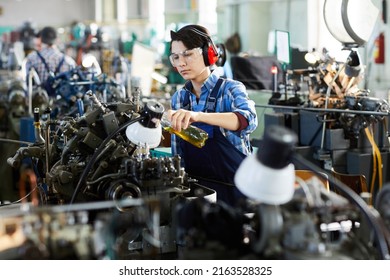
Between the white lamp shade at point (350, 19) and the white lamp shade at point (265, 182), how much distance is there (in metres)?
3.22

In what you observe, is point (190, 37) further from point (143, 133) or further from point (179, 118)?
point (143, 133)

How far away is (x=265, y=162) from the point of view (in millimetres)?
Result: 1450

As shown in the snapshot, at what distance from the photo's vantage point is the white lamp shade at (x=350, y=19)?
178 inches

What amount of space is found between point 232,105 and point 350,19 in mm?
2005

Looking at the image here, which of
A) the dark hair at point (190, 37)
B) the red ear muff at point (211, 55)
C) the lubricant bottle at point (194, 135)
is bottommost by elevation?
the lubricant bottle at point (194, 135)

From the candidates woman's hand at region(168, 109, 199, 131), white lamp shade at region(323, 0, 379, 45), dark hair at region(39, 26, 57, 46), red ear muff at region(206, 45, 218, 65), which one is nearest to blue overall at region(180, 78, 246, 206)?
red ear muff at region(206, 45, 218, 65)

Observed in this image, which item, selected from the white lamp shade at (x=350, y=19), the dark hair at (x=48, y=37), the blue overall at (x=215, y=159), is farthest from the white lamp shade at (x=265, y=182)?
the dark hair at (x=48, y=37)

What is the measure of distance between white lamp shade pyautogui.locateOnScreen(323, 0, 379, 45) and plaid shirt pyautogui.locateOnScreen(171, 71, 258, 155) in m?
1.86

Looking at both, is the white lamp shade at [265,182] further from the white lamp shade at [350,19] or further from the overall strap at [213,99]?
the white lamp shade at [350,19]

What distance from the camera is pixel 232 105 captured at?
2797 millimetres

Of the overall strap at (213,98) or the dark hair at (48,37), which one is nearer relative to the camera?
the overall strap at (213,98)

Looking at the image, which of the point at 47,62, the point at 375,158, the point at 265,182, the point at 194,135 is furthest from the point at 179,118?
the point at 47,62

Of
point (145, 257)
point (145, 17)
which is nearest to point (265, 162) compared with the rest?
point (145, 257)

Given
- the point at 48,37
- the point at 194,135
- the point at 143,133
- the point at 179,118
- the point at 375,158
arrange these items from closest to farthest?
the point at 143,133 → the point at 179,118 → the point at 194,135 → the point at 375,158 → the point at 48,37
